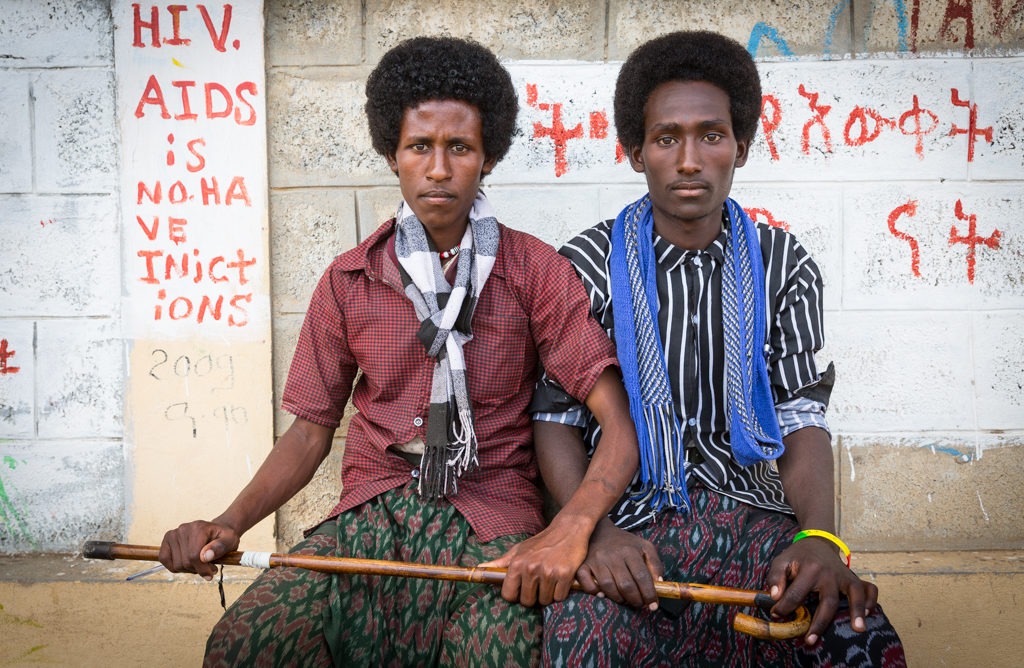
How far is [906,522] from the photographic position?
3371 mm

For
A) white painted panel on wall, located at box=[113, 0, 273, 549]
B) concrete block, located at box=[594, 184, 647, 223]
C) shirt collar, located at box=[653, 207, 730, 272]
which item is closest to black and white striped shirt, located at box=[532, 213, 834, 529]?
shirt collar, located at box=[653, 207, 730, 272]

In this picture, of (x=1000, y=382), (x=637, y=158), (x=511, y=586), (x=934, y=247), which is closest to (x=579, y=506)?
(x=511, y=586)

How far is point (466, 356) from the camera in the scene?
2.52 meters

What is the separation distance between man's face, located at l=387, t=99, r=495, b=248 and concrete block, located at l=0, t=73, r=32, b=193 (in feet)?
5.16

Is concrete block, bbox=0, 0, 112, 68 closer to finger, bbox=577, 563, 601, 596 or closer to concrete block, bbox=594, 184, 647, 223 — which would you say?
concrete block, bbox=594, 184, 647, 223

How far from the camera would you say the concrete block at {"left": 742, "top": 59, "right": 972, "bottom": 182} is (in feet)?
10.7

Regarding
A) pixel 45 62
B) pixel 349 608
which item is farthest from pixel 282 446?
pixel 45 62

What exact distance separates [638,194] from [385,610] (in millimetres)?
1705

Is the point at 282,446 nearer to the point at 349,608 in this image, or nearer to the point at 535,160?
the point at 349,608

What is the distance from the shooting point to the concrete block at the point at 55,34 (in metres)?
3.21

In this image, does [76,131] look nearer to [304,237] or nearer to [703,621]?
[304,237]

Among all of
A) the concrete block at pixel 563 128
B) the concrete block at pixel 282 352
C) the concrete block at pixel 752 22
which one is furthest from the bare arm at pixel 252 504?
the concrete block at pixel 752 22

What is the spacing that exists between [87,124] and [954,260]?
121 inches

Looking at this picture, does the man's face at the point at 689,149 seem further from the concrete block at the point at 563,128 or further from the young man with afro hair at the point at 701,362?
the concrete block at the point at 563,128
